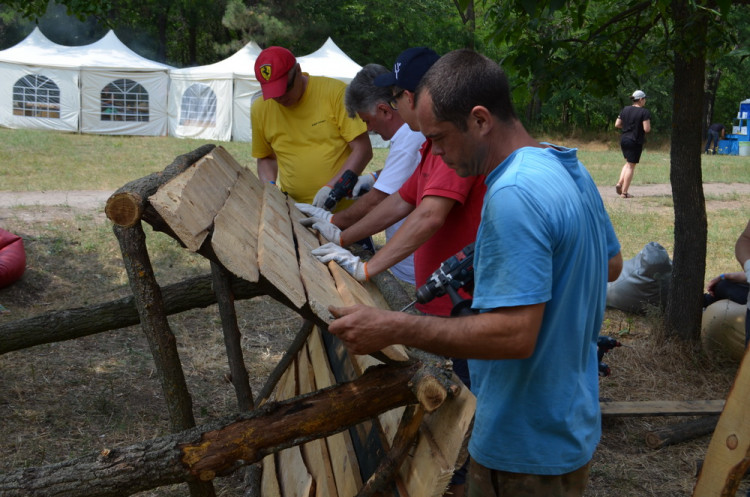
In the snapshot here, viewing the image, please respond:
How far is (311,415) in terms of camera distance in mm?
2191

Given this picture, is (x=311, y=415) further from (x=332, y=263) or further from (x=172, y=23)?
(x=172, y=23)

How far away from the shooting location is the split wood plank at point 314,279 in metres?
1.92

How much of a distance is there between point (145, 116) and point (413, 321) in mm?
21617

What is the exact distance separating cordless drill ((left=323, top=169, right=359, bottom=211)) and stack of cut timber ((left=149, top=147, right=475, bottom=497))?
24 centimetres

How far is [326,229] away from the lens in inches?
135

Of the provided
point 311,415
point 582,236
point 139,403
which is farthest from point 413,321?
point 139,403

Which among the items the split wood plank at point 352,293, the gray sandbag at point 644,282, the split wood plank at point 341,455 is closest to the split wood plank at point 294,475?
the split wood plank at point 341,455

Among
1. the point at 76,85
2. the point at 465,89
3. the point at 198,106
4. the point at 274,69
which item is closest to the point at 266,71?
the point at 274,69

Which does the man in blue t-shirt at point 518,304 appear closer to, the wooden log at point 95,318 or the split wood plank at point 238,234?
the split wood plank at point 238,234

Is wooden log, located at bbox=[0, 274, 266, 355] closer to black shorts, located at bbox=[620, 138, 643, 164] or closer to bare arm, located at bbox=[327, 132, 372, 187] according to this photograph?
bare arm, located at bbox=[327, 132, 372, 187]

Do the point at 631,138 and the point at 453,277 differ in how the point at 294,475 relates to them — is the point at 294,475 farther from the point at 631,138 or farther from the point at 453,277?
the point at 631,138

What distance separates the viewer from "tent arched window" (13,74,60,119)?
20.6 metres

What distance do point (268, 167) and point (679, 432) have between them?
9.85 feet

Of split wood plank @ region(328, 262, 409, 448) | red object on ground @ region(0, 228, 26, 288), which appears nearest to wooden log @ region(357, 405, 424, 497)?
split wood plank @ region(328, 262, 409, 448)
